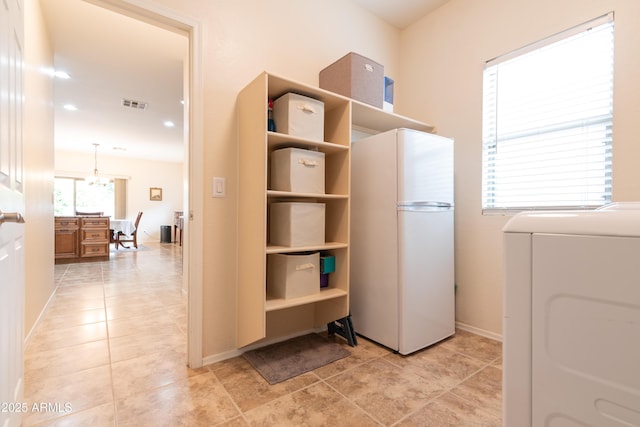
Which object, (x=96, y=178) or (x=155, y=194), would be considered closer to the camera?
(x=96, y=178)

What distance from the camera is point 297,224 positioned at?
5.79 feet

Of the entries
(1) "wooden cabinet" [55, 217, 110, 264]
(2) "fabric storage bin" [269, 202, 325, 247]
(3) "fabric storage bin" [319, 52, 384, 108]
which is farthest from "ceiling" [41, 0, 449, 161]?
(2) "fabric storage bin" [269, 202, 325, 247]

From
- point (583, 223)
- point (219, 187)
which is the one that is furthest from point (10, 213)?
point (583, 223)

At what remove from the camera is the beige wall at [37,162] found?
6.52 feet

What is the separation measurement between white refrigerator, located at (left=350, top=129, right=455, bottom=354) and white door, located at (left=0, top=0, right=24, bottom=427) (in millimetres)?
1761

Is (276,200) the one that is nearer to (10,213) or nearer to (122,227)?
(10,213)

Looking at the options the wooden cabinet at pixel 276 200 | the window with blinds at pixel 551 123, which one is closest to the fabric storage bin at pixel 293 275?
the wooden cabinet at pixel 276 200

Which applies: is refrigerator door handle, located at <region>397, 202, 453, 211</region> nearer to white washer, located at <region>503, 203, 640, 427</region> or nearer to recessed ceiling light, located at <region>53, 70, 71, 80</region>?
white washer, located at <region>503, 203, 640, 427</region>

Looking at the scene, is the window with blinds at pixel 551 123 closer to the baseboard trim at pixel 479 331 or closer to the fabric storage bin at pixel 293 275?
the baseboard trim at pixel 479 331

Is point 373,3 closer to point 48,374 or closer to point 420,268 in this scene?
point 420,268

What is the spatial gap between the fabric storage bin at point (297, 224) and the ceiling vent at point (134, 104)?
3.79 meters

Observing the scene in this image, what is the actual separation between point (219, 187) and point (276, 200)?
410mm

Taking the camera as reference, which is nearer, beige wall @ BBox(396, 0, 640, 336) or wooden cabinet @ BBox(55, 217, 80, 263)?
beige wall @ BBox(396, 0, 640, 336)

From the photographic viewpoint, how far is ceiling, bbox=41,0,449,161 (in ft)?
8.19
